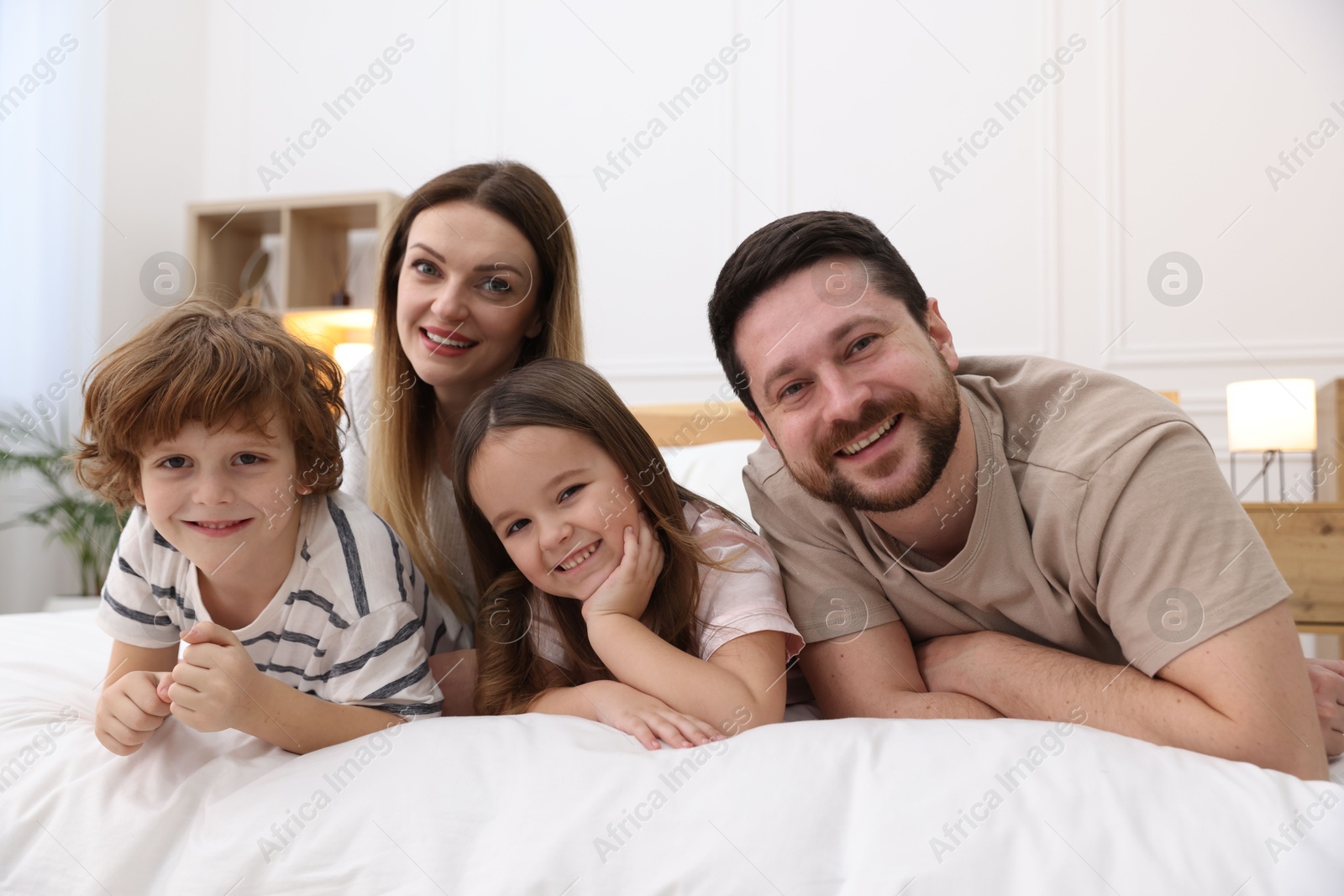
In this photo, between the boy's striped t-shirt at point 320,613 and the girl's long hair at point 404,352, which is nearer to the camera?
the boy's striped t-shirt at point 320,613

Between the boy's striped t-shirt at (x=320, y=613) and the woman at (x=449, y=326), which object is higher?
the woman at (x=449, y=326)

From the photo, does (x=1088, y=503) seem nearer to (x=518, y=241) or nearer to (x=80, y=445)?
(x=518, y=241)

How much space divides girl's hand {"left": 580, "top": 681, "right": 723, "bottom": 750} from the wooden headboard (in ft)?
4.51

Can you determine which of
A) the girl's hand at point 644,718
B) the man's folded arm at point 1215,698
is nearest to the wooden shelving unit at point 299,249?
the girl's hand at point 644,718

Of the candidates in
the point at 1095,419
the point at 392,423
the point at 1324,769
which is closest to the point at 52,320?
Answer: the point at 392,423

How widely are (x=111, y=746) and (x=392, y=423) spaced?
0.65 metres

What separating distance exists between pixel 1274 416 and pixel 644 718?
73.9 inches

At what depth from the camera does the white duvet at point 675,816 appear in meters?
0.69

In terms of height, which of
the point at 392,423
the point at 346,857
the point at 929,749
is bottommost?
the point at 346,857

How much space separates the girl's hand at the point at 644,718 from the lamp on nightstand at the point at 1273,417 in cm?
177

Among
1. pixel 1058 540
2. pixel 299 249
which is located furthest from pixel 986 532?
pixel 299 249

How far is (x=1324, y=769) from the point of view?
895 millimetres

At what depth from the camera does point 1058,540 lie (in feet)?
3.33

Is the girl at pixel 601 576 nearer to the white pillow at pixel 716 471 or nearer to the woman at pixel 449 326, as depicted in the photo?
the woman at pixel 449 326
